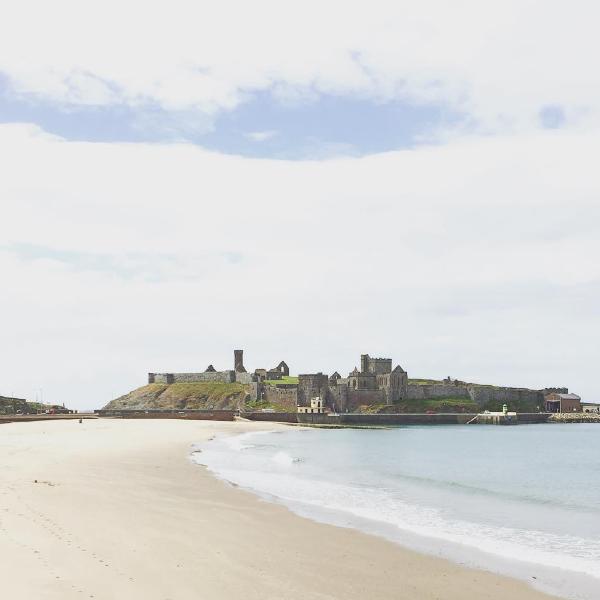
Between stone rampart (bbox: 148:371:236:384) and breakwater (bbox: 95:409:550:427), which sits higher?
stone rampart (bbox: 148:371:236:384)

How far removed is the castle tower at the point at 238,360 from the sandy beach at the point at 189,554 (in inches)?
4642

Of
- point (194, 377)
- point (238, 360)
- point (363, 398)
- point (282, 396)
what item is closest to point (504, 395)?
point (363, 398)

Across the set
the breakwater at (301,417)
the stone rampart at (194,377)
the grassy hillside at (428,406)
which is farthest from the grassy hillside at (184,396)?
the grassy hillside at (428,406)

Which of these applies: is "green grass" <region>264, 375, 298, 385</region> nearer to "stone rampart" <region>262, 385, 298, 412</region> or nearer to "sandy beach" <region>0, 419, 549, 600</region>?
"stone rampart" <region>262, 385, 298, 412</region>

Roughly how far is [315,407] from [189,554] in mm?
101225

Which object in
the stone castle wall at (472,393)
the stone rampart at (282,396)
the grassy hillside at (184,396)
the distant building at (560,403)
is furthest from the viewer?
the distant building at (560,403)

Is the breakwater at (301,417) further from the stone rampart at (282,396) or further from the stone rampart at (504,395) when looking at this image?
the stone rampart at (504,395)

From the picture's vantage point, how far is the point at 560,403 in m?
137

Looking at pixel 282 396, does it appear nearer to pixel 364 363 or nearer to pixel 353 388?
pixel 353 388

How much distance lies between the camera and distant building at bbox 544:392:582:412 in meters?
137

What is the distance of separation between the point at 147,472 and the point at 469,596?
17928 millimetres

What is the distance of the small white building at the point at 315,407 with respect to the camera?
11244 centimetres

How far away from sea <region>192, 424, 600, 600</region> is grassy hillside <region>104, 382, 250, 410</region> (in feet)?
243

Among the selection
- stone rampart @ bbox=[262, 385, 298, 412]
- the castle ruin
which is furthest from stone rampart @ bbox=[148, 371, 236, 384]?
stone rampart @ bbox=[262, 385, 298, 412]
